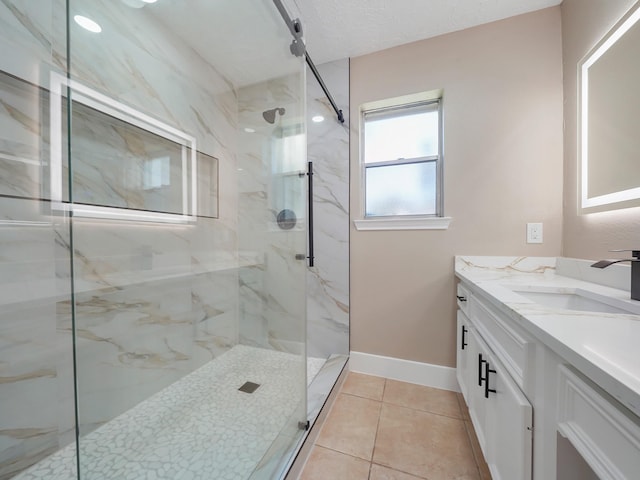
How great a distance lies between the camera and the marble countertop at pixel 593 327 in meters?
0.39

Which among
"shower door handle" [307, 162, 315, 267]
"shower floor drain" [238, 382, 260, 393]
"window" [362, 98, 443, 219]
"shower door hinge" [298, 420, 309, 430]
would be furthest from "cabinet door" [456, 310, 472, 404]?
"shower floor drain" [238, 382, 260, 393]

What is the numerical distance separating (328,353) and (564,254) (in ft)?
5.64

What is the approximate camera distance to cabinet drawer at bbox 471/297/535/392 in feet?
2.24

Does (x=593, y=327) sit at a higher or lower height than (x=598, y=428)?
higher

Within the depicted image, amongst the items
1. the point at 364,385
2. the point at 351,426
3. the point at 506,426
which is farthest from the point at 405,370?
the point at 506,426

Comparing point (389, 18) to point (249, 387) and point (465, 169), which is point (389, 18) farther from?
point (249, 387)

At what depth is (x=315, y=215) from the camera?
200 cm

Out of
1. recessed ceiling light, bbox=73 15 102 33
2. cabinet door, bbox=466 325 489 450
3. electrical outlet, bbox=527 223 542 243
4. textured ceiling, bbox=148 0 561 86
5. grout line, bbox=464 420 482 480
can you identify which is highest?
textured ceiling, bbox=148 0 561 86

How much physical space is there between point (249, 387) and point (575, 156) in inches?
93.8

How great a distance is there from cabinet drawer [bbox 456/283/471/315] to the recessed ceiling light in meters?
2.31

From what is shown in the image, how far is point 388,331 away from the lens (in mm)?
1852

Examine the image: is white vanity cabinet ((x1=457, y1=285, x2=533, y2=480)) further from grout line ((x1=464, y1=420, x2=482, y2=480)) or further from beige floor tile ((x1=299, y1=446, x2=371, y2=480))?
beige floor tile ((x1=299, y1=446, x2=371, y2=480))

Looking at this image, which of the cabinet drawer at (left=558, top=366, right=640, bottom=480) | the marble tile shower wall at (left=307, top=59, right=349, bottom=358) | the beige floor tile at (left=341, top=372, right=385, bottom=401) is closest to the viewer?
the cabinet drawer at (left=558, top=366, right=640, bottom=480)

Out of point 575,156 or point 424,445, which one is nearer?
point 424,445
